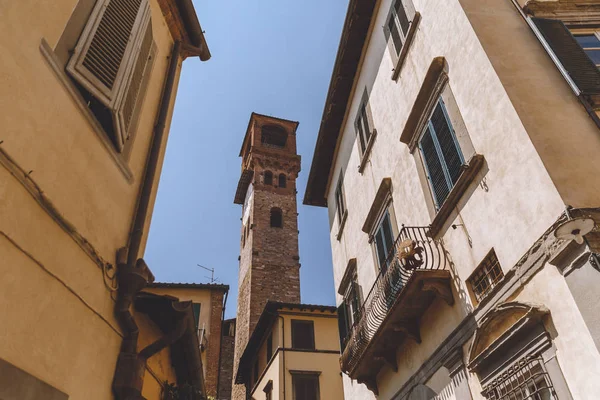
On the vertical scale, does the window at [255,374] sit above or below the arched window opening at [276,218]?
below

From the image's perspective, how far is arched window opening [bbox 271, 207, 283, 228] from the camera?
36.7 m

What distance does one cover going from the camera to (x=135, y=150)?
5953 mm

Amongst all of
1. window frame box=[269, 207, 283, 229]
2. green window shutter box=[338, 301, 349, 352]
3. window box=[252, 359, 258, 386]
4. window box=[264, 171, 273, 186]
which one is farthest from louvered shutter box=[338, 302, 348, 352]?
window box=[264, 171, 273, 186]

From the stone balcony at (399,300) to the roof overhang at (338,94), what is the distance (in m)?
6.07

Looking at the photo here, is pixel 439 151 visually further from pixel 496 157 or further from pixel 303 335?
pixel 303 335

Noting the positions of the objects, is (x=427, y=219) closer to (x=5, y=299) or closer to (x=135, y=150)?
(x=135, y=150)

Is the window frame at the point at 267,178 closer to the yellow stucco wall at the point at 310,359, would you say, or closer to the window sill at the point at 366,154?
the yellow stucco wall at the point at 310,359

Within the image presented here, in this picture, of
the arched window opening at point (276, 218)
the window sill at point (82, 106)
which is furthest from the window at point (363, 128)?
the arched window opening at point (276, 218)

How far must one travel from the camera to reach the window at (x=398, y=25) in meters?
9.33

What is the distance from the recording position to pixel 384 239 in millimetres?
9875

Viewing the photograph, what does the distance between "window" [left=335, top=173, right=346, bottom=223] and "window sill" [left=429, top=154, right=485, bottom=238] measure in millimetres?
5930

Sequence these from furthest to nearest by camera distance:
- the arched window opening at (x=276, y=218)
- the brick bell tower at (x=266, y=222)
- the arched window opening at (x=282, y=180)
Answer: the arched window opening at (x=282, y=180)
the arched window opening at (x=276, y=218)
the brick bell tower at (x=266, y=222)

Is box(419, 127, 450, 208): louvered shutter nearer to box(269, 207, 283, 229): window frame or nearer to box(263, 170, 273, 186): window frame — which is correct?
box(269, 207, 283, 229): window frame

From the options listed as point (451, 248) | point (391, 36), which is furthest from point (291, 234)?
point (451, 248)
